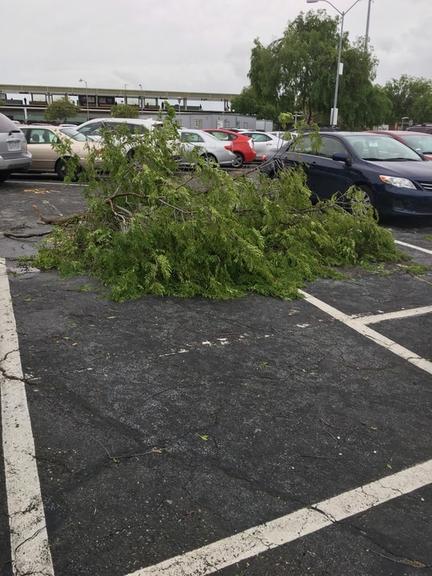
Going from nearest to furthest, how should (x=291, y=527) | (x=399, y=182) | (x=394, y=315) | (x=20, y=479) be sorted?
(x=291, y=527) → (x=20, y=479) → (x=394, y=315) → (x=399, y=182)

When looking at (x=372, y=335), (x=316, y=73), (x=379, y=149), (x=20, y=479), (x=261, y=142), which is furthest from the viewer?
(x=316, y=73)

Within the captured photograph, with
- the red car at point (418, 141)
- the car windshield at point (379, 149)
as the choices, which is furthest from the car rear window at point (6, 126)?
the red car at point (418, 141)

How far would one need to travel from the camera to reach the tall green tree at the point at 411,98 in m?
68.9

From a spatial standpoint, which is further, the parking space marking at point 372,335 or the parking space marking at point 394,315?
the parking space marking at point 394,315

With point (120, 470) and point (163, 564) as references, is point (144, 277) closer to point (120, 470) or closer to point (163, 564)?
point (120, 470)

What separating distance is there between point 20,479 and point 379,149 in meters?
9.64

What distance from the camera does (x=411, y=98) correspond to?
70.9 m

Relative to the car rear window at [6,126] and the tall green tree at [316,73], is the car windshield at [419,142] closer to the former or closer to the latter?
the car rear window at [6,126]

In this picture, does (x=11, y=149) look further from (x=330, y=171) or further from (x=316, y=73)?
(x=316, y=73)

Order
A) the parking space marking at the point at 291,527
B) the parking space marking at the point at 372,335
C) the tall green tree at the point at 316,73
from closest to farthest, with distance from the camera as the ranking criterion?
the parking space marking at the point at 291,527, the parking space marking at the point at 372,335, the tall green tree at the point at 316,73

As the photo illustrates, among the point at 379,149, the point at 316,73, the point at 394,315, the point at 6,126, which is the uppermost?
the point at 316,73

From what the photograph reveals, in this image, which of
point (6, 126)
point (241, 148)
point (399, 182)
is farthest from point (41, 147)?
point (399, 182)

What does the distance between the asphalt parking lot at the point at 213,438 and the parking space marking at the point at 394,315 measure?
0.02 m

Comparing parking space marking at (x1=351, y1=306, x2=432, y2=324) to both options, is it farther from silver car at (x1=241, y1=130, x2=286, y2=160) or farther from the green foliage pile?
silver car at (x1=241, y1=130, x2=286, y2=160)
